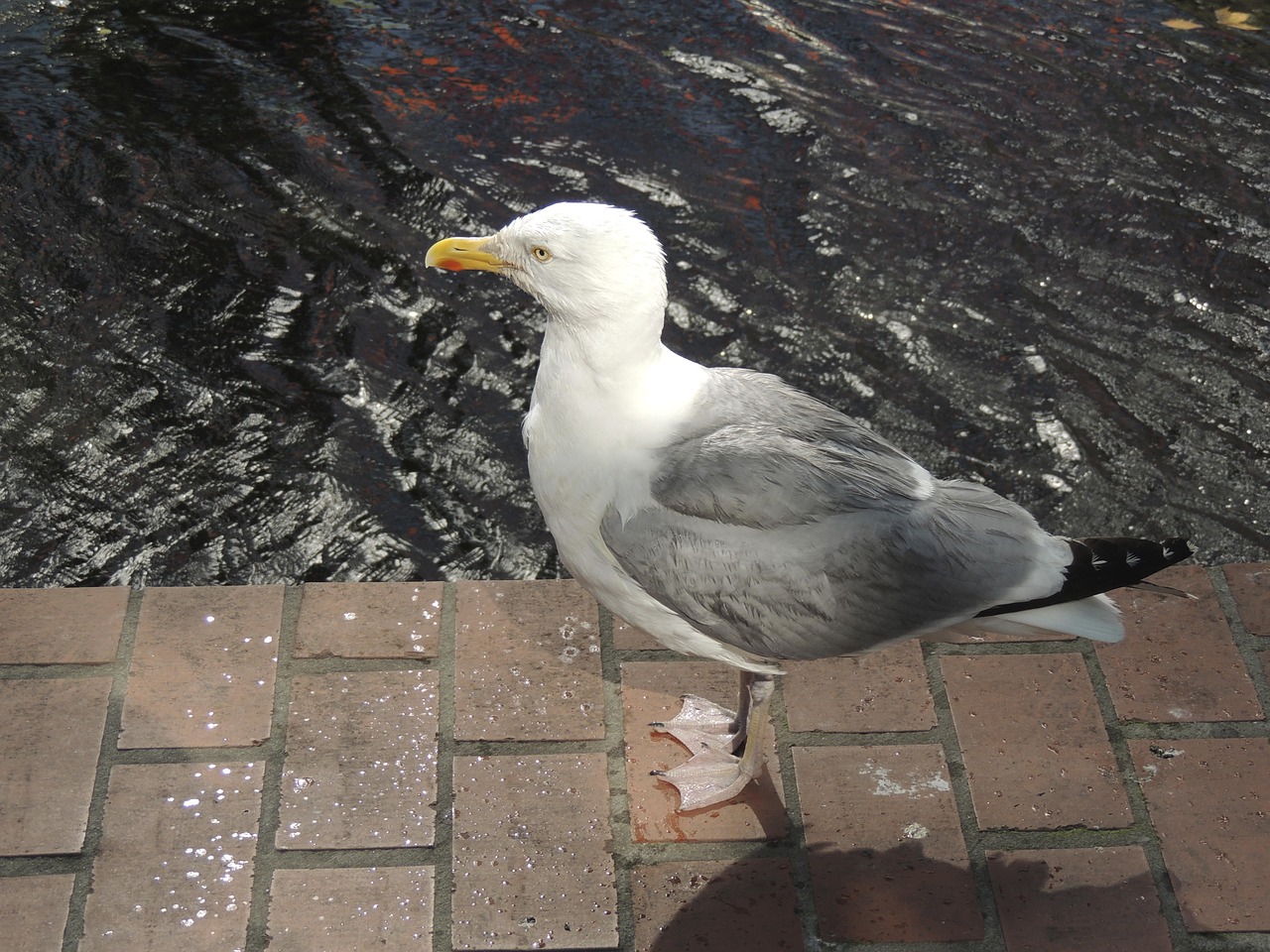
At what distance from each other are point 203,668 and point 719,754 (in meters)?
1.30

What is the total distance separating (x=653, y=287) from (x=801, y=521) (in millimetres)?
585

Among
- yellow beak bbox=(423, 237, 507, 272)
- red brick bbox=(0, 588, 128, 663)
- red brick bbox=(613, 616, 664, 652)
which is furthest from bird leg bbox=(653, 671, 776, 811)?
red brick bbox=(0, 588, 128, 663)

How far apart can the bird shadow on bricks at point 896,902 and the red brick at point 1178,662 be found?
1.70 ft

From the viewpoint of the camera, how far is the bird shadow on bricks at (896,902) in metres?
2.77

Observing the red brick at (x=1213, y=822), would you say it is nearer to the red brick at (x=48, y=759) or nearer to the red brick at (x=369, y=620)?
the red brick at (x=369, y=620)

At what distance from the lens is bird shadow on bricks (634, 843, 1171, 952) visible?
2.77 m

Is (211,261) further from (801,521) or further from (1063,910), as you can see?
(1063,910)

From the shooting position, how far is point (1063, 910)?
2.83 meters

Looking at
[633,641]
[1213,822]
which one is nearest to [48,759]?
[633,641]

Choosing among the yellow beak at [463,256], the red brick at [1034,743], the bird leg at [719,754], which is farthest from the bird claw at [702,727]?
the yellow beak at [463,256]

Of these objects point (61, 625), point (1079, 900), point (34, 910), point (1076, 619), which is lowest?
point (34, 910)

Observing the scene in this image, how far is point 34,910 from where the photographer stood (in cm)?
273

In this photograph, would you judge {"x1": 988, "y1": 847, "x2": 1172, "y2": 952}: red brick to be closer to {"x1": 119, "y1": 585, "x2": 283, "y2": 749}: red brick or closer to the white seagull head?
the white seagull head

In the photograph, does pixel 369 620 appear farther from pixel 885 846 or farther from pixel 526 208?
pixel 526 208
